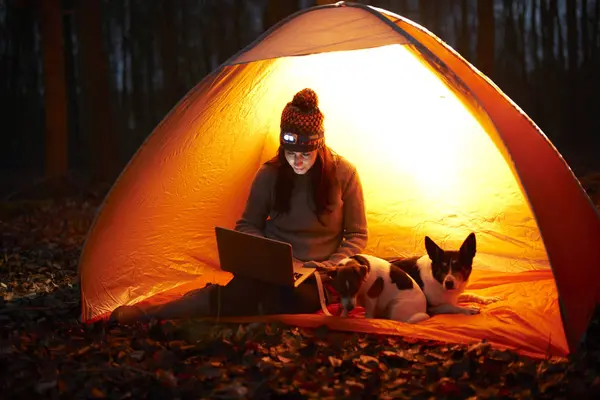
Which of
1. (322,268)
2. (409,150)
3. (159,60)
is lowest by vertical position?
(322,268)

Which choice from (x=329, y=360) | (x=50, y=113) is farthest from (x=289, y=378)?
(x=50, y=113)

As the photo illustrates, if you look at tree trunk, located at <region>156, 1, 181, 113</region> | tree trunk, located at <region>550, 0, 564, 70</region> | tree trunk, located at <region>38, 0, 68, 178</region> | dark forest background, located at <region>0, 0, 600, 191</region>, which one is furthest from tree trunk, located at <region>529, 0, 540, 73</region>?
tree trunk, located at <region>38, 0, 68, 178</region>

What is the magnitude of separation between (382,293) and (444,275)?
1.06 feet

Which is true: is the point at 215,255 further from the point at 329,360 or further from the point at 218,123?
the point at 329,360

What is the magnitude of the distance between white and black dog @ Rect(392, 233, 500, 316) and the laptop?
580mm

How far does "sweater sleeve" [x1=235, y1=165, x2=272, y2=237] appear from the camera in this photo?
13.6ft

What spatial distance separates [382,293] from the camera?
144 inches

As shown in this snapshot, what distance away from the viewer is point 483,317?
12.1ft

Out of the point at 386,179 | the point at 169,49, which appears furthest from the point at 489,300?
the point at 169,49

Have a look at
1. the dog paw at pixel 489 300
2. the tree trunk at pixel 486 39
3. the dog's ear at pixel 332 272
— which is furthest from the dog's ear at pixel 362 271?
the tree trunk at pixel 486 39

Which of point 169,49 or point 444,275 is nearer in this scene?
point 444,275

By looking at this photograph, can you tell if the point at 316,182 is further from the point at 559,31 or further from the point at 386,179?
the point at 559,31

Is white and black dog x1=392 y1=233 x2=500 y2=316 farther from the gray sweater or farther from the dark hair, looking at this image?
the dark hair

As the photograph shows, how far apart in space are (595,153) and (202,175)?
26.1ft
